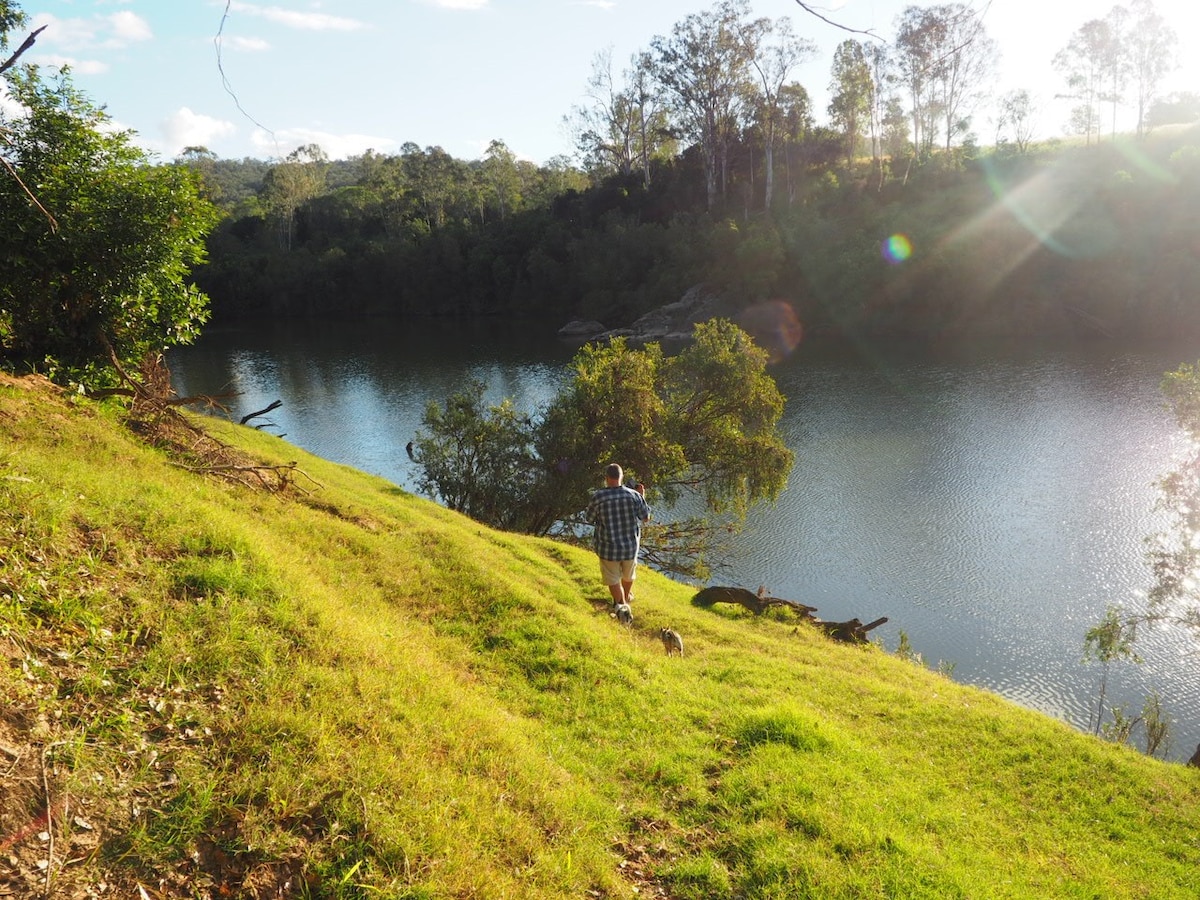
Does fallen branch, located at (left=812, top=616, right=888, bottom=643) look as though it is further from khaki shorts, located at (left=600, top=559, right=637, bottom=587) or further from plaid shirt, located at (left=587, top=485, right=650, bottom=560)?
plaid shirt, located at (left=587, top=485, right=650, bottom=560)

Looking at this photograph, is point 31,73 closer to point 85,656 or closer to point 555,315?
point 85,656

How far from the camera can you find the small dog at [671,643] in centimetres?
1062

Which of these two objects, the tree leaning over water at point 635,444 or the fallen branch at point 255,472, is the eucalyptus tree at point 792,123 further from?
the fallen branch at point 255,472

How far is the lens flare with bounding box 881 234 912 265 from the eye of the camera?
69188 millimetres

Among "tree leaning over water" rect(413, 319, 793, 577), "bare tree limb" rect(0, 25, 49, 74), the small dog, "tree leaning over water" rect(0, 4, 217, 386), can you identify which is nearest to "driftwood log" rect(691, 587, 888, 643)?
the small dog

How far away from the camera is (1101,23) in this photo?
67.8m

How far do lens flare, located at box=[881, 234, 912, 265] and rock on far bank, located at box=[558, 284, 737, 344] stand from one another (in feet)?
50.9

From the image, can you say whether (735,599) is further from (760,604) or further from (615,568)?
(615,568)

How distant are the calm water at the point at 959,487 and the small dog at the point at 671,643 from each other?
11.8 metres

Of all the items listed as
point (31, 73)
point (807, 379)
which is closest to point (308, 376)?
point (807, 379)

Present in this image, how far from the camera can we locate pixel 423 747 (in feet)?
18.2

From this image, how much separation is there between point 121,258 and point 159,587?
862 centimetres

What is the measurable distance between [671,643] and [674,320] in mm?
68045

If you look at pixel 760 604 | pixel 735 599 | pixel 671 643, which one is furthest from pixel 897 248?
pixel 671 643
